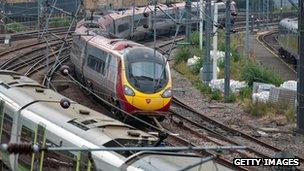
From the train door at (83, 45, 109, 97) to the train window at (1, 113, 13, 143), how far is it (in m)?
7.29

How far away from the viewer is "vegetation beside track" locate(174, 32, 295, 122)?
2544 centimetres

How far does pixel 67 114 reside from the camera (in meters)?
14.7

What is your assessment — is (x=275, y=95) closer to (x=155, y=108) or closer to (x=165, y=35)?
(x=155, y=108)

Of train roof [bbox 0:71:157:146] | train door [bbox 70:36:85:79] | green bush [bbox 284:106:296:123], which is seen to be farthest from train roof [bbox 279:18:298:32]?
train roof [bbox 0:71:157:146]

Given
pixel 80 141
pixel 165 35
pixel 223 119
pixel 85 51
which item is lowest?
pixel 165 35

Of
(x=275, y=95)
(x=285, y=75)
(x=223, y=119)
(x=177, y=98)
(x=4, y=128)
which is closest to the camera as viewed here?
(x=4, y=128)

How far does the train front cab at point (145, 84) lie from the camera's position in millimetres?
21875

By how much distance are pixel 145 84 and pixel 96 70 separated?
378 centimetres

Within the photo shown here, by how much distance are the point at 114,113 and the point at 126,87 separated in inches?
58.2

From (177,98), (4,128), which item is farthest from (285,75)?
(4,128)

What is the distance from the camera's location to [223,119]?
24.8m

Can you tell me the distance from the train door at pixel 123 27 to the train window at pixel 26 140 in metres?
28.2

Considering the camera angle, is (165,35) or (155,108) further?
(165,35)

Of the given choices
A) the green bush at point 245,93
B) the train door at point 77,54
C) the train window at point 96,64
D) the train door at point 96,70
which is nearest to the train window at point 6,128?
the train door at point 96,70
